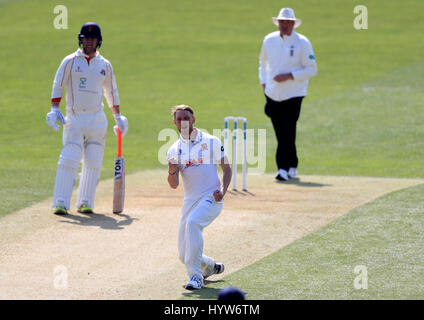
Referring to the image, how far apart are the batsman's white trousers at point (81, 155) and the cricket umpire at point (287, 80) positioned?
3585mm

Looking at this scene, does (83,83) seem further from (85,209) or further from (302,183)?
(302,183)

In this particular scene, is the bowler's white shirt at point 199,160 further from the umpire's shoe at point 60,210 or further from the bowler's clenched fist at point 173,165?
the umpire's shoe at point 60,210

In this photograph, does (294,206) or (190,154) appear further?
(294,206)

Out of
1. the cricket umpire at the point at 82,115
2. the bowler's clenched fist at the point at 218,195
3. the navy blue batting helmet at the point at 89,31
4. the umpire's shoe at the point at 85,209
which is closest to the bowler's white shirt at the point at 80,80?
the cricket umpire at the point at 82,115

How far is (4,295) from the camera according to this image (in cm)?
815

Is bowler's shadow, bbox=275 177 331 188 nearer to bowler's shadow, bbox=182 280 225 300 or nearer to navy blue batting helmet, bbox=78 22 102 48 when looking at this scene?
navy blue batting helmet, bbox=78 22 102 48

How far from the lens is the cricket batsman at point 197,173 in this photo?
8641 millimetres

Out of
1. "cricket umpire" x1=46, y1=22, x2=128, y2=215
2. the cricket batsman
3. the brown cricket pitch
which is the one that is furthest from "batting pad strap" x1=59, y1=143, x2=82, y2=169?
the cricket batsman

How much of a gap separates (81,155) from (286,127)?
3994 millimetres

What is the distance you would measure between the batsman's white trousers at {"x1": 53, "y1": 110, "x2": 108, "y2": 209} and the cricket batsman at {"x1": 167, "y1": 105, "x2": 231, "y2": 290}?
11.6 ft
